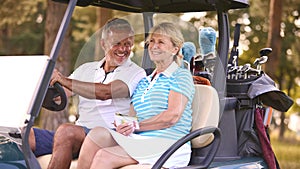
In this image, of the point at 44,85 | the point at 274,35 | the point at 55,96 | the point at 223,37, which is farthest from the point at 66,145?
the point at 274,35

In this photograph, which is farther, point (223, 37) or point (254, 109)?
point (254, 109)

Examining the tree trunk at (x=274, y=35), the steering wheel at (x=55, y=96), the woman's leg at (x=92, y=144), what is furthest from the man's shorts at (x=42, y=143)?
the tree trunk at (x=274, y=35)

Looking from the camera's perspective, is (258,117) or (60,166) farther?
(258,117)

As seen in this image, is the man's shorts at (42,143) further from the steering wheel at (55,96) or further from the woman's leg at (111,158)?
the woman's leg at (111,158)

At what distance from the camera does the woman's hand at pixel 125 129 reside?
3.45m

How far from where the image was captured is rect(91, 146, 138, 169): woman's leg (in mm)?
3387

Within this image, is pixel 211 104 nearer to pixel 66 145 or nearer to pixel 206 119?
pixel 206 119

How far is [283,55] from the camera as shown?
666 inches

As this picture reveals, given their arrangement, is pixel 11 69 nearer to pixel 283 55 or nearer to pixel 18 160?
pixel 18 160

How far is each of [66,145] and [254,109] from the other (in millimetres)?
1278

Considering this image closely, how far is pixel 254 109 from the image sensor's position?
164 inches

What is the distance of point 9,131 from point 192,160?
1.08m

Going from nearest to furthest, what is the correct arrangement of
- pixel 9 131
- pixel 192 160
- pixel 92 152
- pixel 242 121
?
pixel 9 131 → pixel 92 152 → pixel 192 160 → pixel 242 121

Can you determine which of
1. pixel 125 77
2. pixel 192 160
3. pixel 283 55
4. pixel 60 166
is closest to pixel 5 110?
pixel 60 166
